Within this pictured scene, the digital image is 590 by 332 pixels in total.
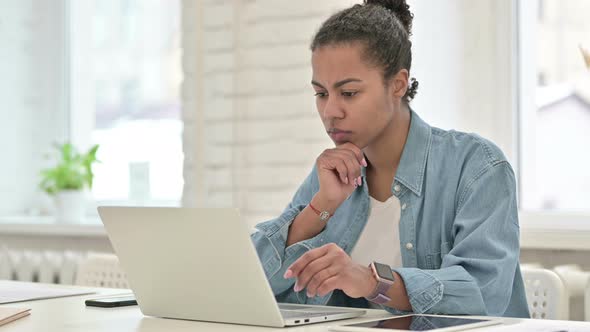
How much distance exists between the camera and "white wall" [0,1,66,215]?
14.5ft

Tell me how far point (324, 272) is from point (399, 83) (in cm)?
62

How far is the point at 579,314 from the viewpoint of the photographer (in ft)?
8.75

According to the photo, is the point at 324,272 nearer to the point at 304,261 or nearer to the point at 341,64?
the point at 304,261

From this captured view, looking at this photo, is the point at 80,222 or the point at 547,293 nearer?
the point at 547,293

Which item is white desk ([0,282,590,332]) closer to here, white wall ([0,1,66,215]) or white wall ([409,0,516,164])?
white wall ([409,0,516,164])

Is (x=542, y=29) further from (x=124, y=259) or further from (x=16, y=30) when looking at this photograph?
(x=16, y=30)

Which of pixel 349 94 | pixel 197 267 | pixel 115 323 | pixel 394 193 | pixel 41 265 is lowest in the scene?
pixel 41 265

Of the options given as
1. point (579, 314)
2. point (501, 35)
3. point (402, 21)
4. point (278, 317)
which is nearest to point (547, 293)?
point (579, 314)

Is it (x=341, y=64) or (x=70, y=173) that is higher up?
(x=341, y=64)

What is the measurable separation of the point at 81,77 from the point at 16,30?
0.35m

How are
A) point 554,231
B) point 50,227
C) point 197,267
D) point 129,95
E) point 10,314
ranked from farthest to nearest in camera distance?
point 129,95 → point 50,227 → point 554,231 → point 10,314 → point 197,267

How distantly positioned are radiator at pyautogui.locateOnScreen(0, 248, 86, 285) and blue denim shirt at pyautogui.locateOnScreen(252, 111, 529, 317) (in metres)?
1.76

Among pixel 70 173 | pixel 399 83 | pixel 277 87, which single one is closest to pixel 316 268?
pixel 399 83

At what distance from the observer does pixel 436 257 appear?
2061mm
